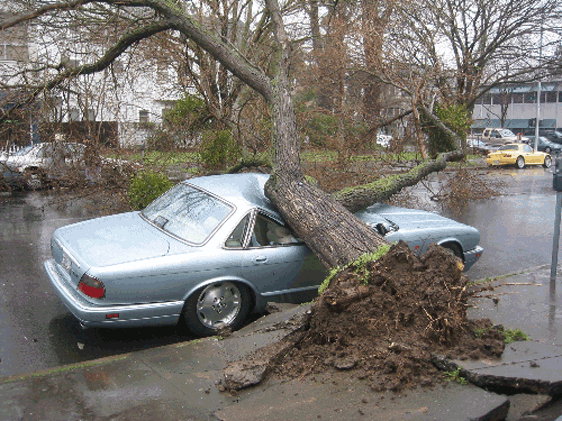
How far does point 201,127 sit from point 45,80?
348 centimetres

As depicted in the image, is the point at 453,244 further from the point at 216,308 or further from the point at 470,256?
the point at 216,308

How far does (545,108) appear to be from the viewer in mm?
73312

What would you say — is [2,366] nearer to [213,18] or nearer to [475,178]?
[475,178]

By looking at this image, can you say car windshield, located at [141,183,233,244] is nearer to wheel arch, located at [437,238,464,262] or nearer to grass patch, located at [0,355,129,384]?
grass patch, located at [0,355,129,384]

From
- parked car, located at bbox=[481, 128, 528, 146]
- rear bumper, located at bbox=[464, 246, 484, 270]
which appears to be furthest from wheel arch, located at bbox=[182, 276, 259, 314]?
parked car, located at bbox=[481, 128, 528, 146]

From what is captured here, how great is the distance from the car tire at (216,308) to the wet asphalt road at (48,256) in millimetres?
346

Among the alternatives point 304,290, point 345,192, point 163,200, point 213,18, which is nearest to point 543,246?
point 345,192

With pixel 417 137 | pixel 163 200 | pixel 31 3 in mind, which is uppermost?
pixel 31 3

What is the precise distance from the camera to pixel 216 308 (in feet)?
18.4

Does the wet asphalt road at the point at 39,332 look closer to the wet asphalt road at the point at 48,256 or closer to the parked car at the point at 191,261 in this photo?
the wet asphalt road at the point at 48,256

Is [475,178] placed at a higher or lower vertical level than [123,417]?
higher

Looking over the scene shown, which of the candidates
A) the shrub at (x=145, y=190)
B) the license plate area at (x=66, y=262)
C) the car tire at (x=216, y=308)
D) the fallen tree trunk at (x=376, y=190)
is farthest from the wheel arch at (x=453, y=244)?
the shrub at (x=145, y=190)

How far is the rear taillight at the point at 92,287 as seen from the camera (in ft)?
16.5

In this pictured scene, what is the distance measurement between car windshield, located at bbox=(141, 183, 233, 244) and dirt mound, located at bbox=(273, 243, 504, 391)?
1.61m
